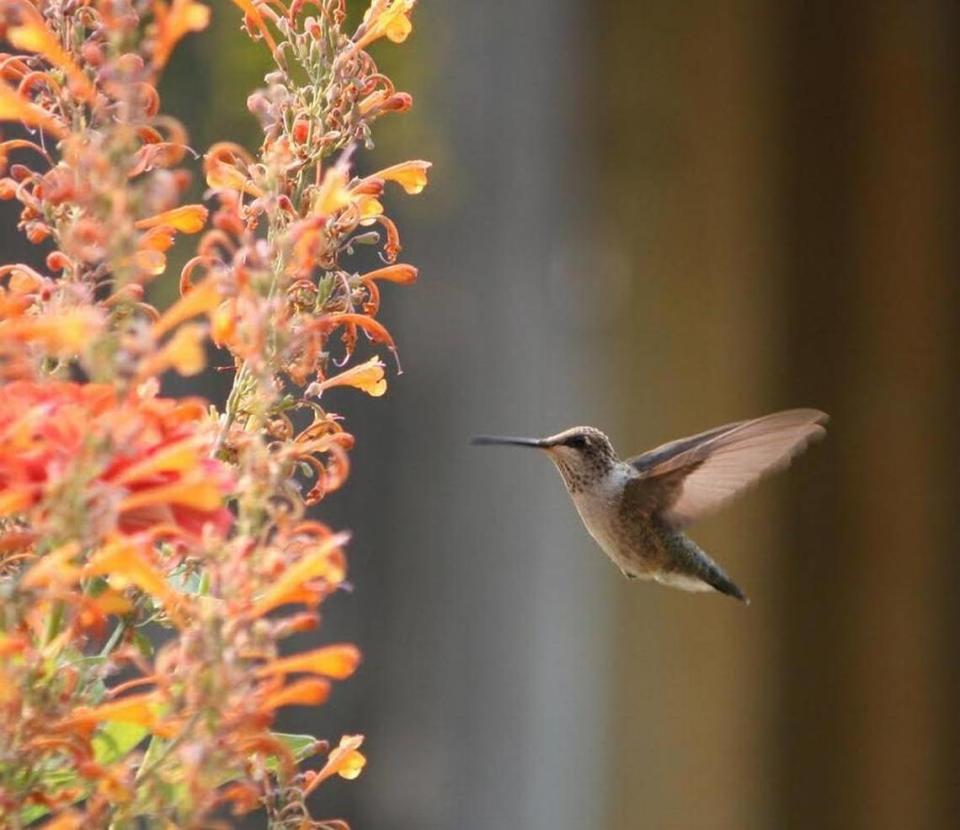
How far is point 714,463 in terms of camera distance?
3.76 ft

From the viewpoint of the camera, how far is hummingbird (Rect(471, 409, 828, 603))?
3.83ft

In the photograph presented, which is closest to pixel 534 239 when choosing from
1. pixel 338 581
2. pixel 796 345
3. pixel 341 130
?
pixel 796 345

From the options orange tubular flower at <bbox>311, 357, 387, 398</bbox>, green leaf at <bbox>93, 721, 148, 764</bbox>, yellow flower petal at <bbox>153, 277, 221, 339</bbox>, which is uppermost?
orange tubular flower at <bbox>311, 357, 387, 398</bbox>

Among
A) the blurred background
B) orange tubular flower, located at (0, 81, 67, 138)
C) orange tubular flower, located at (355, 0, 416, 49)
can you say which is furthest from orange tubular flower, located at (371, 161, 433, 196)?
the blurred background

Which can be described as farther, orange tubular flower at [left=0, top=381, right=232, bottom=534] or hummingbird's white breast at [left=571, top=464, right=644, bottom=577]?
hummingbird's white breast at [left=571, top=464, right=644, bottom=577]

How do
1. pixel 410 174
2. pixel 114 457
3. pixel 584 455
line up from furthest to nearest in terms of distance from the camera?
pixel 584 455, pixel 410 174, pixel 114 457

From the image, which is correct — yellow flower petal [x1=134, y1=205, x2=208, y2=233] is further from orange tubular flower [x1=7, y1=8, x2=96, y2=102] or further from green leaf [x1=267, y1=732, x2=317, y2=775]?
green leaf [x1=267, y1=732, x2=317, y2=775]

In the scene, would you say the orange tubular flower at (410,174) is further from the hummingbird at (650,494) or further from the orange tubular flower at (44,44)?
the hummingbird at (650,494)

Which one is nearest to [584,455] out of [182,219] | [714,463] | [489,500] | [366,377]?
[714,463]

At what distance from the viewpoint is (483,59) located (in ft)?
7.09

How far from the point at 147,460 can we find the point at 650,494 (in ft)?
2.38

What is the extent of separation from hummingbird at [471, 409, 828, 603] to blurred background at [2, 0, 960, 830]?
77 cm

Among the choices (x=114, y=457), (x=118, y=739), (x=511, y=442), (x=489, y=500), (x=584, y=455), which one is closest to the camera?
(x=114, y=457)

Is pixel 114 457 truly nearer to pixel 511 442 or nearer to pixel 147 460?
pixel 147 460
